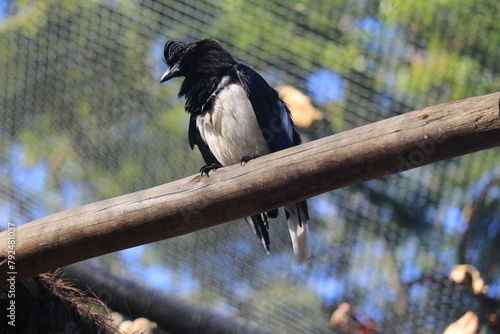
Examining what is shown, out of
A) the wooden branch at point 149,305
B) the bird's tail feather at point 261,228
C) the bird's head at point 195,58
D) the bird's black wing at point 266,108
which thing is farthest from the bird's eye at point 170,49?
the wooden branch at point 149,305

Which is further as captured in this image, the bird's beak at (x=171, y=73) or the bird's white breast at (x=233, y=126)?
the bird's beak at (x=171, y=73)

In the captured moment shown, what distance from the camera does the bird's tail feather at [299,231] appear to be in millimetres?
2682

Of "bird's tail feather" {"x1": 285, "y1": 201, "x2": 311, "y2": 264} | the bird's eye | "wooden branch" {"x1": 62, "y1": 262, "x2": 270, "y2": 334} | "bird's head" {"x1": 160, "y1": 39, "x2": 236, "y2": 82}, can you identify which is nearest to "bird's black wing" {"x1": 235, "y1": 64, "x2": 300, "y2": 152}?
"bird's head" {"x1": 160, "y1": 39, "x2": 236, "y2": 82}

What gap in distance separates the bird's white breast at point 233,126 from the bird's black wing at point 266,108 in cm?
3

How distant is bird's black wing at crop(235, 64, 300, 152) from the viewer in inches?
110

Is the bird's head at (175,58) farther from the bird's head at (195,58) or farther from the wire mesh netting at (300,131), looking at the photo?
the wire mesh netting at (300,131)

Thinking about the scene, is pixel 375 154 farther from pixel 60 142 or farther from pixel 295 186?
pixel 60 142

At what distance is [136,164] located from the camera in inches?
143

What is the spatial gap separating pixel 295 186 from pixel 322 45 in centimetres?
150

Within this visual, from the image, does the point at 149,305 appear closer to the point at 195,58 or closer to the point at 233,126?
the point at 233,126

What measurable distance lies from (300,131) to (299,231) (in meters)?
0.82

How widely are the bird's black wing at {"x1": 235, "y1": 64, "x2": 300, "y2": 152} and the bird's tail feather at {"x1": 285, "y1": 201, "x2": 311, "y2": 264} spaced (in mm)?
283

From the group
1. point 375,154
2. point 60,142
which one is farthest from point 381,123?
point 60,142

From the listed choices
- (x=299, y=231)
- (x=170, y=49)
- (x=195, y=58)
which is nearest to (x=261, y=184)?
(x=299, y=231)
